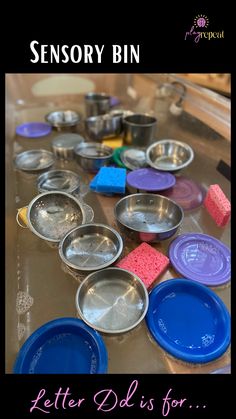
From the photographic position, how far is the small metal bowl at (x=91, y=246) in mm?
861

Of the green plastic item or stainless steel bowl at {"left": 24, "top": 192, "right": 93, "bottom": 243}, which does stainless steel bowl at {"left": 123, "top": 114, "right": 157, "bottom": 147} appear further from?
stainless steel bowl at {"left": 24, "top": 192, "right": 93, "bottom": 243}

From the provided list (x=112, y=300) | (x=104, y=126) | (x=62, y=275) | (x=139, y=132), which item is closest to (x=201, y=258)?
(x=112, y=300)

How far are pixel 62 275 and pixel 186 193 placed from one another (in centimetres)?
61

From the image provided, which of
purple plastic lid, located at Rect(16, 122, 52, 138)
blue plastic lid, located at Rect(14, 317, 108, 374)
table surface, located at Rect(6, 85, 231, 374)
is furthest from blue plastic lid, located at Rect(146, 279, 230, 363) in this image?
purple plastic lid, located at Rect(16, 122, 52, 138)

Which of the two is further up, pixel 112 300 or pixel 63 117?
pixel 63 117

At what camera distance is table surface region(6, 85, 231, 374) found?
2.36 ft

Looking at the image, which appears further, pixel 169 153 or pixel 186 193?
pixel 169 153

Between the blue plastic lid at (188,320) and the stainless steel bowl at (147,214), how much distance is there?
0.61 feet

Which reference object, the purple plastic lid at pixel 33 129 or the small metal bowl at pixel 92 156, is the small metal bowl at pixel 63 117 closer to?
the purple plastic lid at pixel 33 129

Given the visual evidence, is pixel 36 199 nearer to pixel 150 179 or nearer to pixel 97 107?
pixel 150 179

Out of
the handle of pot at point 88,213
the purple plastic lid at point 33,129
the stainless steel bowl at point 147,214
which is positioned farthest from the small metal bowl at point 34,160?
the stainless steel bowl at point 147,214

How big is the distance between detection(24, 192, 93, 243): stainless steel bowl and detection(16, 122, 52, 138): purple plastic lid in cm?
71

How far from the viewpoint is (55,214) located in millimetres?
983

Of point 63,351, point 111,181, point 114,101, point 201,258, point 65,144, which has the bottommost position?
point 63,351
